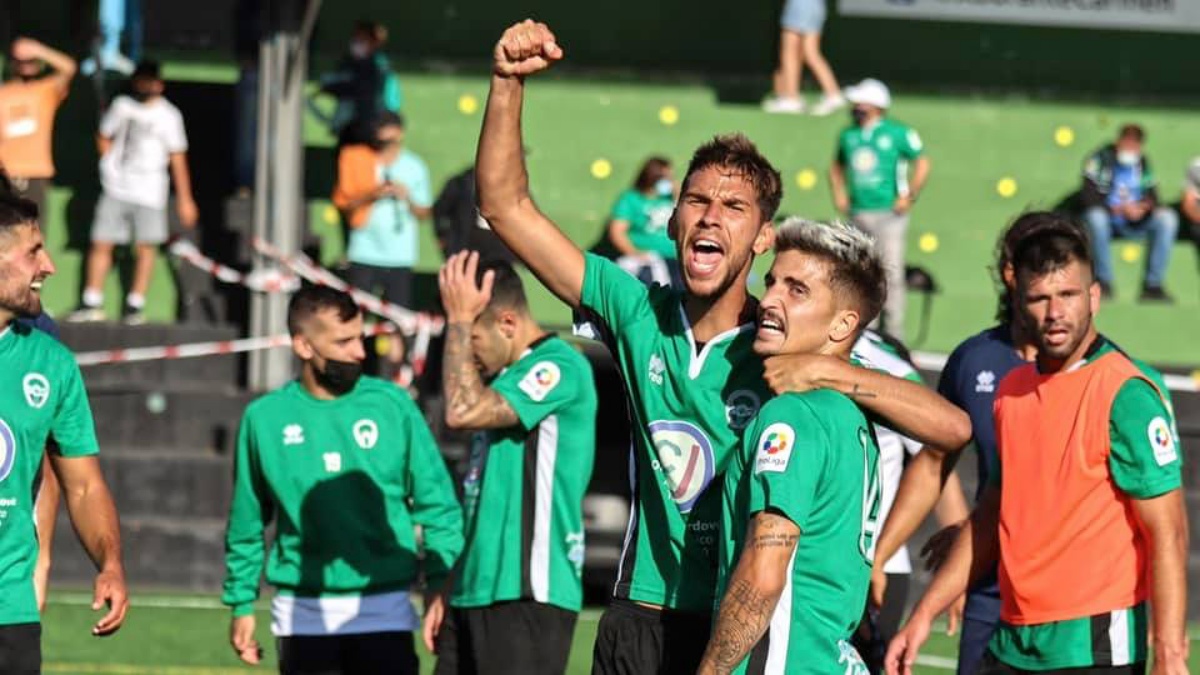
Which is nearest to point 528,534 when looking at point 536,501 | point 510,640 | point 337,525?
point 536,501

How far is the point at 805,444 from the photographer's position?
16.7 ft

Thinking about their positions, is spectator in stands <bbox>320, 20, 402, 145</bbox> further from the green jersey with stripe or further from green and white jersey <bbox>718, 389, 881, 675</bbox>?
green and white jersey <bbox>718, 389, 881, 675</bbox>

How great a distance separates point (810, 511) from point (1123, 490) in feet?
5.53

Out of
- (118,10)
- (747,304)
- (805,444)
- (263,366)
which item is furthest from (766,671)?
(118,10)

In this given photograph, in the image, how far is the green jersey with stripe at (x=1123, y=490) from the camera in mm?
6367

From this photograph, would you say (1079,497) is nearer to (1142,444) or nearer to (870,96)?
(1142,444)

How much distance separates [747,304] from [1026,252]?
125 cm

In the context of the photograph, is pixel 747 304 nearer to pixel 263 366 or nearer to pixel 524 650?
pixel 524 650

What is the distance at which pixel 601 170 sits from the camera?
66.9ft

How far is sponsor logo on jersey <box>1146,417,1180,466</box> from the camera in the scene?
20.9 feet

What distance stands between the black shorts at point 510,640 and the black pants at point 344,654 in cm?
23

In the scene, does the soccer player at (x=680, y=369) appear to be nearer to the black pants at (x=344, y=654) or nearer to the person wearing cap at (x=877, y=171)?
the black pants at (x=344, y=654)

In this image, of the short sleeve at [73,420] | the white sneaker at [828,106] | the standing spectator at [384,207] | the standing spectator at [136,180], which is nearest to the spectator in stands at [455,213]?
the standing spectator at [384,207]

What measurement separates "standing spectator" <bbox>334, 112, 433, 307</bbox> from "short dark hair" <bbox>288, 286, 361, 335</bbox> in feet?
28.2
